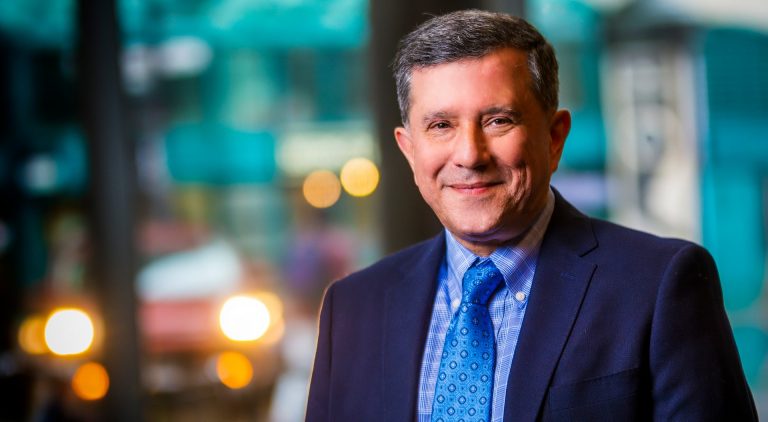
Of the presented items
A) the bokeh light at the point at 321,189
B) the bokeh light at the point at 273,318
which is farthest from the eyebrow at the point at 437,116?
the bokeh light at the point at 321,189

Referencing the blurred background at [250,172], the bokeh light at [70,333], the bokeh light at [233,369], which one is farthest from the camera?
the bokeh light at [70,333]

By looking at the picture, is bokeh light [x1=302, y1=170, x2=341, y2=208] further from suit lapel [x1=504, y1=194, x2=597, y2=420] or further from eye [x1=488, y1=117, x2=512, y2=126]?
eye [x1=488, y1=117, x2=512, y2=126]

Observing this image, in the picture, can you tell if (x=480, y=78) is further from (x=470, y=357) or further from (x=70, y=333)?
(x=70, y=333)

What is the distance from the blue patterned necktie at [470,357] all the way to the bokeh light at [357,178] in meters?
6.24

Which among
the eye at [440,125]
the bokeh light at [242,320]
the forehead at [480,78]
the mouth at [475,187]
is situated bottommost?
the bokeh light at [242,320]

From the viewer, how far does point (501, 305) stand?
4.11ft

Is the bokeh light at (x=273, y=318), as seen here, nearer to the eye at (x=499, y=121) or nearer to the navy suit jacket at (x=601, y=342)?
the navy suit jacket at (x=601, y=342)

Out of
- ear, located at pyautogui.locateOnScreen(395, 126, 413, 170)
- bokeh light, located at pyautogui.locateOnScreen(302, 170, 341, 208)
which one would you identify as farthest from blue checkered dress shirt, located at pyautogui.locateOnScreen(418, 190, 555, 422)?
bokeh light, located at pyautogui.locateOnScreen(302, 170, 341, 208)

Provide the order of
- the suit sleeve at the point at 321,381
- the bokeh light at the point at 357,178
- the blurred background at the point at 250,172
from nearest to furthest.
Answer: the suit sleeve at the point at 321,381 < the blurred background at the point at 250,172 < the bokeh light at the point at 357,178

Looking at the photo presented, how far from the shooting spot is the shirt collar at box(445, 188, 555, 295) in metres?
1.24

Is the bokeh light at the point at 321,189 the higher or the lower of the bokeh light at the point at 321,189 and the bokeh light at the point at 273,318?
the higher

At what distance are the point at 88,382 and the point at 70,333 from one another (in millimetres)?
448

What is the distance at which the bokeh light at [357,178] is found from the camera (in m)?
7.53

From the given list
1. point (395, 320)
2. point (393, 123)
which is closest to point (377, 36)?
point (393, 123)
